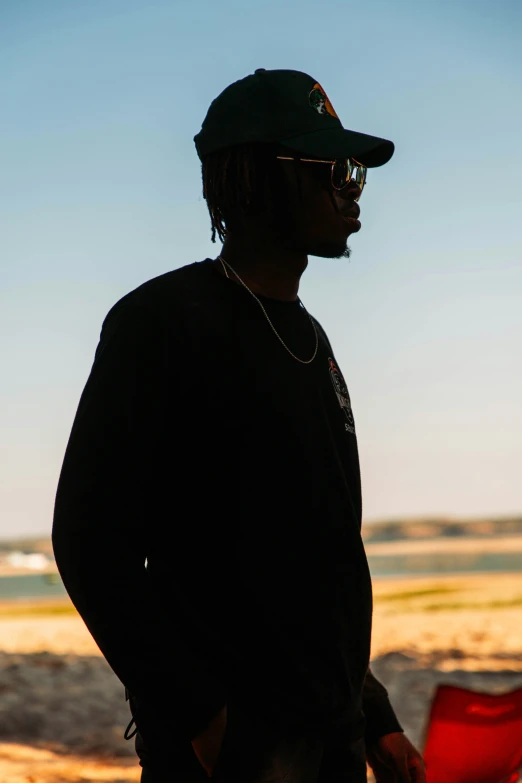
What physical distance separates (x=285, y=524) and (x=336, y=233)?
2.22ft

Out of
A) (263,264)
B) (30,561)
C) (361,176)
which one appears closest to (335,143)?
(361,176)

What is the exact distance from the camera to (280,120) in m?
2.14

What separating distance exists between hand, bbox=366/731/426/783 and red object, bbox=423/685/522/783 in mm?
1443

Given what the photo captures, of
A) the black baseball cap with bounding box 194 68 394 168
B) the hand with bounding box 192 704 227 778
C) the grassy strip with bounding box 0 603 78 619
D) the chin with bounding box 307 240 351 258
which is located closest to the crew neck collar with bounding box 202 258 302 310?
the chin with bounding box 307 240 351 258

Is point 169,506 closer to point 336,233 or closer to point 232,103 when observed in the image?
point 336,233

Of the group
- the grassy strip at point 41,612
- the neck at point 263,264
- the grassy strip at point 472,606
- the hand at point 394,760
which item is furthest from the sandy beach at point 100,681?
the grassy strip at point 41,612

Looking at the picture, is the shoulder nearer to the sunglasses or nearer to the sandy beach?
the sunglasses

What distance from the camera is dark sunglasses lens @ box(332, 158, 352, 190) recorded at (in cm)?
217

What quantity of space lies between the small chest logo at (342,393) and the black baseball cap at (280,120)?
48cm

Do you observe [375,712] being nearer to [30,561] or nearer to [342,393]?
[342,393]

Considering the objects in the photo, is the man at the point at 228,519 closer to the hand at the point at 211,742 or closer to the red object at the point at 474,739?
the hand at the point at 211,742

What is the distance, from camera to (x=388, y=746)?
235cm

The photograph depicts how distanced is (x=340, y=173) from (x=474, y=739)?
8.19 ft

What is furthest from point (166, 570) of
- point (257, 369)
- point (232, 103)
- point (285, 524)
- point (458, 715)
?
point (458, 715)
